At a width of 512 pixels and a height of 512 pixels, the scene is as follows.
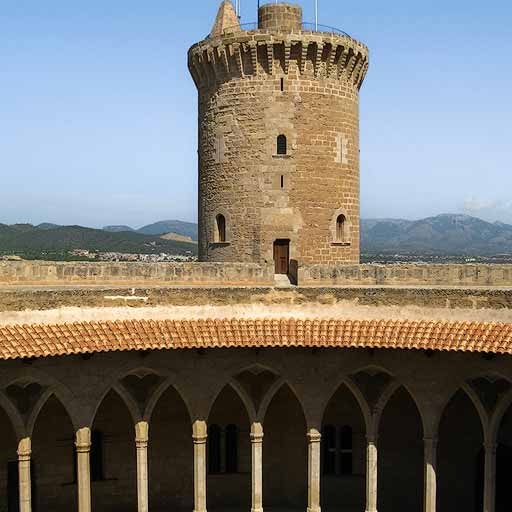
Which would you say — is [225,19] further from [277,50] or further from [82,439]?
[82,439]

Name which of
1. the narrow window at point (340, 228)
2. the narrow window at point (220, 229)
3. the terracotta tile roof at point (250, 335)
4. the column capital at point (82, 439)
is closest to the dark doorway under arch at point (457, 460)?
the terracotta tile roof at point (250, 335)

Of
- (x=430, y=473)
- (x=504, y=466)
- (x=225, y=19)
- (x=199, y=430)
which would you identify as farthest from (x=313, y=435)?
(x=225, y=19)

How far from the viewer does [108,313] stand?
18.6 meters

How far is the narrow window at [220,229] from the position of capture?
29.8 meters

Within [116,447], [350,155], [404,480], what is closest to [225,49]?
[350,155]

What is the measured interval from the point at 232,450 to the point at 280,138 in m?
12.9

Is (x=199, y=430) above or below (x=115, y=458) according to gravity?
above

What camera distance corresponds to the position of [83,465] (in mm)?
18047

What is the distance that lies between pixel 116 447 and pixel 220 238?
1073 centimetres

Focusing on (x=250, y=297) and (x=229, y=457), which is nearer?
(x=250, y=297)

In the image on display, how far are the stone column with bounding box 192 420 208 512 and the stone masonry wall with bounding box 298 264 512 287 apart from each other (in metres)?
7.61

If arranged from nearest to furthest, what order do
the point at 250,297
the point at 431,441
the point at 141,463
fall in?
the point at 431,441
the point at 141,463
the point at 250,297

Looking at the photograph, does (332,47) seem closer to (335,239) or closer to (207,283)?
(335,239)

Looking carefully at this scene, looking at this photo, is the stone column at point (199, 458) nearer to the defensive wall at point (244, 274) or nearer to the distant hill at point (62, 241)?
the defensive wall at point (244, 274)
